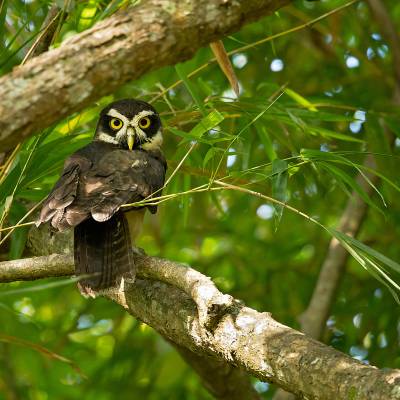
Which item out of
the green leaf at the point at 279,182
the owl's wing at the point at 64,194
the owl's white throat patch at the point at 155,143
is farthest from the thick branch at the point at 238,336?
the owl's white throat patch at the point at 155,143

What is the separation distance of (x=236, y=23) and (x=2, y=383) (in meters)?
4.57

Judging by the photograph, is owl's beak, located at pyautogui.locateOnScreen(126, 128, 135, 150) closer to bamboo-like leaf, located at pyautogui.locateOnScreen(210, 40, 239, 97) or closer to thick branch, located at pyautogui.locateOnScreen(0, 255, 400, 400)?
thick branch, located at pyautogui.locateOnScreen(0, 255, 400, 400)

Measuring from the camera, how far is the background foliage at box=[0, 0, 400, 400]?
558cm

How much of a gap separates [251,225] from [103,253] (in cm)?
310

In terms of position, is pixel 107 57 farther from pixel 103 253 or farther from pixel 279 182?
pixel 103 253

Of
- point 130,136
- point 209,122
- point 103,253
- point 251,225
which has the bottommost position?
point 251,225

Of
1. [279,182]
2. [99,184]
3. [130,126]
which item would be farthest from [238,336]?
[130,126]

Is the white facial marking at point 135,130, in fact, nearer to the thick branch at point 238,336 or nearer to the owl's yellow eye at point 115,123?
the owl's yellow eye at point 115,123

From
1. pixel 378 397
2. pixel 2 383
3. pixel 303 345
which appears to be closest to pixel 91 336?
pixel 2 383

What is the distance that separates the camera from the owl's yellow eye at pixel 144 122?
5.46m

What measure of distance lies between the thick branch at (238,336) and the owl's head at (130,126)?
4.77ft

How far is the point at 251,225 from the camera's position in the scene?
738 cm

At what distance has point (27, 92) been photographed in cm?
237

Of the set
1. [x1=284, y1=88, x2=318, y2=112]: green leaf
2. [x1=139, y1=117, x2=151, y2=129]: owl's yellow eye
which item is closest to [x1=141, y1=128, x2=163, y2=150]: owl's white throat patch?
[x1=139, y1=117, x2=151, y2=129]: owl's yellow eye
